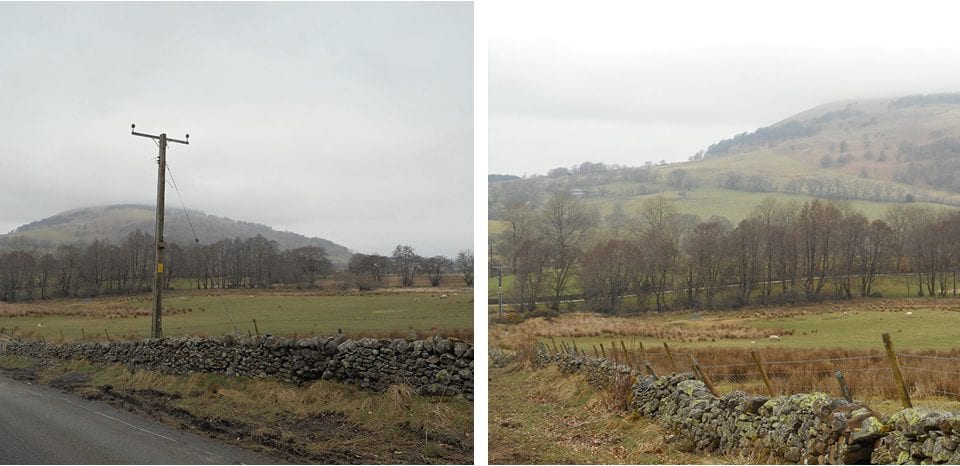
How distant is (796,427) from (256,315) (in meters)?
12.3

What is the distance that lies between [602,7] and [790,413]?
500 centimetres

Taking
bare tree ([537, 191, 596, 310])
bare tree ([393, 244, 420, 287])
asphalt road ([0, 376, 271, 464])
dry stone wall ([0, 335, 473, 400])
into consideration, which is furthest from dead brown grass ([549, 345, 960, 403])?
bare tree ([537, 191, 596, 310])

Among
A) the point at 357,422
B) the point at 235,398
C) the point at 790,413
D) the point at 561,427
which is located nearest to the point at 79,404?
the point at 235,398

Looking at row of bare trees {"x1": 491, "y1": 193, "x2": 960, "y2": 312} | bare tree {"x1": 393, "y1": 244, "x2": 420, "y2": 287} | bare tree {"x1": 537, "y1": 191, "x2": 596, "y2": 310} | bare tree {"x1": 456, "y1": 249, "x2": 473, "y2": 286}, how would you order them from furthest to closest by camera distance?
row of bare trees {"x1": 491, "y1": 193, "x2": 960, "y2": 312} < bare tree {"x1": 537, "y1": 191, "x2": 596, "y2": 310} < bare tree {"x1": 393, "y1": 244, "x2": 420, "y2": 287} < bare tree {"x1": 456, "y1": 249, "x2": 473, "y2": 286}

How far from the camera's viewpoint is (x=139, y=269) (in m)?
21.6

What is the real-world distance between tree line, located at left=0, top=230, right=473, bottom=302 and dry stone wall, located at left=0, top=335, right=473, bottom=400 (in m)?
10.1

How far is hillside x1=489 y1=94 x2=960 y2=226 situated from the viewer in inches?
1604

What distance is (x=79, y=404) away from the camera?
6953mm

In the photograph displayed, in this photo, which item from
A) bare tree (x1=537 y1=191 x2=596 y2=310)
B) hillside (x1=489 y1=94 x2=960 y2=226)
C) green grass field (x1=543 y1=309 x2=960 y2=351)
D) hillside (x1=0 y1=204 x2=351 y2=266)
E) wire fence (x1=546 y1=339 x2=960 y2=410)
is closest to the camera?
wire fence (x1=546 y1=339 x2=960 y2=410)

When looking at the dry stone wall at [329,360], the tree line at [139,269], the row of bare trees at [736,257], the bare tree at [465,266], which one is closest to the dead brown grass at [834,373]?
the dry stone wall at [329,360]

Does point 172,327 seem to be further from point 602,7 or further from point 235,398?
point 602,7

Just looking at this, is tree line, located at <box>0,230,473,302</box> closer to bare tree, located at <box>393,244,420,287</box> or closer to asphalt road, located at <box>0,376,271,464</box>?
bare tree, located at <box>393,244,420,287</box>

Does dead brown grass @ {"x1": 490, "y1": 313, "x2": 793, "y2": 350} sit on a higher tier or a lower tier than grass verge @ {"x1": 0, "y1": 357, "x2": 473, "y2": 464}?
lower

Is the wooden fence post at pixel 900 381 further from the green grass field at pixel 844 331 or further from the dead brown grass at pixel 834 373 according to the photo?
the green grass field at pixel 844 331
